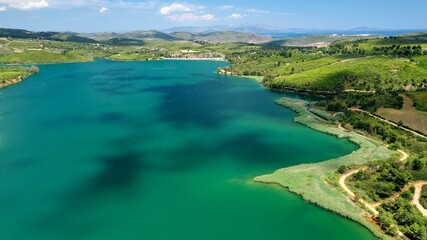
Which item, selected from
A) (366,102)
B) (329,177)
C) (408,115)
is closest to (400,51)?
(366,102)

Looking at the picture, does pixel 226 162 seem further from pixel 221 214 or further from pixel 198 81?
pixel 198 81

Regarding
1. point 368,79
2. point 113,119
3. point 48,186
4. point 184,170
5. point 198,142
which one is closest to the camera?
point 48,186

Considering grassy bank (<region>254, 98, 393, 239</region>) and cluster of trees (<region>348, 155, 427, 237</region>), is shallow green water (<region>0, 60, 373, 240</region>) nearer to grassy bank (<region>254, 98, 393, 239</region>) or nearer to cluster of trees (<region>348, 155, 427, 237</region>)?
grassy bank (<region>254, 98, 393, 239</region>)

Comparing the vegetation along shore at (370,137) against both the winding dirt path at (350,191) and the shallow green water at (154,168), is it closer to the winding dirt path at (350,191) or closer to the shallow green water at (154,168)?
the winding dirt path at (350,191)

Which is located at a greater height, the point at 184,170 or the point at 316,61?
the point at 316,61

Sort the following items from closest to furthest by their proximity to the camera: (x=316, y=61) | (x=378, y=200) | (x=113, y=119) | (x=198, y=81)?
1. (x=378, y=200)
2. (x=113, y=119)
3. (x=198, y=81)
4. (x=316, y=61)

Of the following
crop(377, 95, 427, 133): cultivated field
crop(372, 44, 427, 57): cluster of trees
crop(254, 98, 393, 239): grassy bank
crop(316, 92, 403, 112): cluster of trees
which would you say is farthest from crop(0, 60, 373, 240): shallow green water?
crop(372, 44, 427, 57): cluster of trees

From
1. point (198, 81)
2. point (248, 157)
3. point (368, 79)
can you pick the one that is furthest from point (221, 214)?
point (198, 81)

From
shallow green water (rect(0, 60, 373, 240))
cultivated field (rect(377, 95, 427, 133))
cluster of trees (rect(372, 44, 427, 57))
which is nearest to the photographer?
shallow green water (rect(0, 60, 373, 240))
